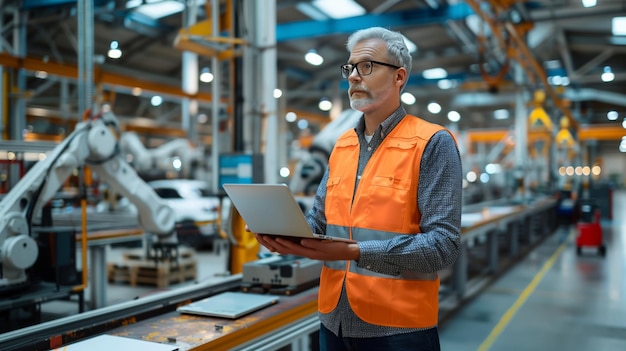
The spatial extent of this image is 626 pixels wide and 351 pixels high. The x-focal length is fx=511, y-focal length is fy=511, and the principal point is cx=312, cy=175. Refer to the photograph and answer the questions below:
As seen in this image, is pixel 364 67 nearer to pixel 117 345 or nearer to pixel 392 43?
pixel 392 43

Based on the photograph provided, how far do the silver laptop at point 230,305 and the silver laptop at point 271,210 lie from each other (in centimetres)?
95

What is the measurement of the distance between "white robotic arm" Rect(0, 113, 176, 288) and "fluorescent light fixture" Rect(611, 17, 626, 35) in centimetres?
994

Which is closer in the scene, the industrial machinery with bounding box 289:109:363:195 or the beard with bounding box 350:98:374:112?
the beard with bounding box 350:98:374:112

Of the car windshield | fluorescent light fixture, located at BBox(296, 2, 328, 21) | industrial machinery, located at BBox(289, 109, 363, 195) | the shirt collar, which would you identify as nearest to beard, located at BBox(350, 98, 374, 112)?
the shirt collar

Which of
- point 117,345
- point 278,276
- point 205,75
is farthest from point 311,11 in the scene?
point 117,345

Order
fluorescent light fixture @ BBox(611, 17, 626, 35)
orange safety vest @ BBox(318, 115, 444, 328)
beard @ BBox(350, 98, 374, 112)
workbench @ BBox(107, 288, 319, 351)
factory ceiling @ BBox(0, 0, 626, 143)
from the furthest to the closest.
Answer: fluorescent light fixture @ BBox(611, 17, 626, 35) < factory ceiling @ BBox(0, 0, 626, 143) < workbench @ BBox(107, 288, 319, 351) < beard @ BBox(350, 98, 374, 112) < orange safety vest @ BBox(318, 115, 444, 328)

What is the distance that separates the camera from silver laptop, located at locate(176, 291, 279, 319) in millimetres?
2572

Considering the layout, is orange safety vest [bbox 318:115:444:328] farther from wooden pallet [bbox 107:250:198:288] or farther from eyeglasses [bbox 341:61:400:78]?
wooden pallet [bbox 107:250:198:288]

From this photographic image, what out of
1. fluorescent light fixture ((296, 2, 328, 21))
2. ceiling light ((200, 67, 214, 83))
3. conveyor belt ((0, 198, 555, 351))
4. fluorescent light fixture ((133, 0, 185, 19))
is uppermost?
fluorescent light fixture ((296, 2, 328, 21))

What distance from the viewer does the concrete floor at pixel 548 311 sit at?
5.02 m

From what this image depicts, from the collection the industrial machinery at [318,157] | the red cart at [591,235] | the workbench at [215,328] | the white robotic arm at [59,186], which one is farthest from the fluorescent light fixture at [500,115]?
the workbench at [215,328]

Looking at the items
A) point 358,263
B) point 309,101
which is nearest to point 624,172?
point 309,101

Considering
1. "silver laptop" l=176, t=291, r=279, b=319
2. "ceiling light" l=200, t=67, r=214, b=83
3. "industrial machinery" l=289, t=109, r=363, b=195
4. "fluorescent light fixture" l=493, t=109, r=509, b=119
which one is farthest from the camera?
"fluorescent light fixture" l=493, t=109, r=509, b=119

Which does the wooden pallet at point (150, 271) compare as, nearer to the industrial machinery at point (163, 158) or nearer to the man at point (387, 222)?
the industrial machinery at point (163, 158)
